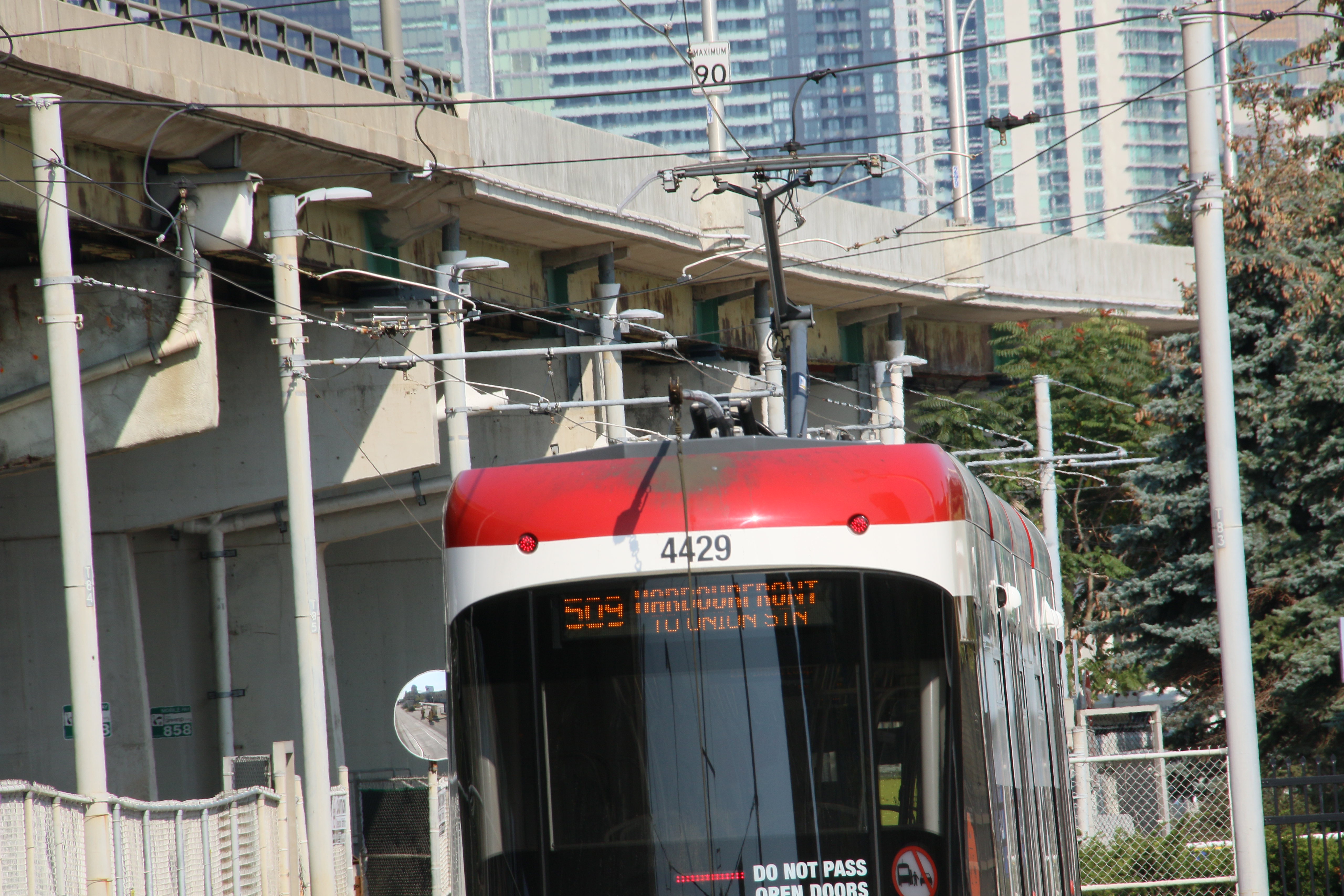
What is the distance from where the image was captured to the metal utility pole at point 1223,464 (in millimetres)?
12969

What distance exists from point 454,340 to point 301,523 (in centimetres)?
544

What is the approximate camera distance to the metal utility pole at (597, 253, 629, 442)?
28.1 metres

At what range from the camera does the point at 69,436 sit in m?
15.3

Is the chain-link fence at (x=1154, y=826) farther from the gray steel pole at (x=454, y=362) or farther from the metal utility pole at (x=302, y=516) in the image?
the gray steel pole at (x=454, y=362)

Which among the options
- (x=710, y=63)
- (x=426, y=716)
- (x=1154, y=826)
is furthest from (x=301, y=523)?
(x=426, y=716)

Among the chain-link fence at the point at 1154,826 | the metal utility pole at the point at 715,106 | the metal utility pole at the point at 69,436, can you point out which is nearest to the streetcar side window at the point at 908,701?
the metal utility pole at the point at 69,436

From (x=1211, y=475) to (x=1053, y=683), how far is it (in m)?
2.05

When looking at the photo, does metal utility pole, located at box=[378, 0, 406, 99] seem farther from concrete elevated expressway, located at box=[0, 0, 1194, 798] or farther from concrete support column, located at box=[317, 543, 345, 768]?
concrete support column, located at box=[317, 543, 345, 768]

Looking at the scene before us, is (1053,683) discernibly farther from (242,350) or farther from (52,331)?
(242,350)

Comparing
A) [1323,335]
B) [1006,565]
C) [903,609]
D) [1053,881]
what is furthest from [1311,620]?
[903,609]

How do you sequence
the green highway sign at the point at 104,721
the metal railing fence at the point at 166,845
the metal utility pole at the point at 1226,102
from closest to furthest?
the metal railing fence at the point at 166,845, the green highway sign at the point at 104,721, the metal utility pole at the point at 1226,102

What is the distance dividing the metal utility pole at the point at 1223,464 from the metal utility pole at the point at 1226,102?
7.70 meters

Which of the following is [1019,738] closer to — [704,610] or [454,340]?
[704,610]

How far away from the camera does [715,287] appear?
33.6m
